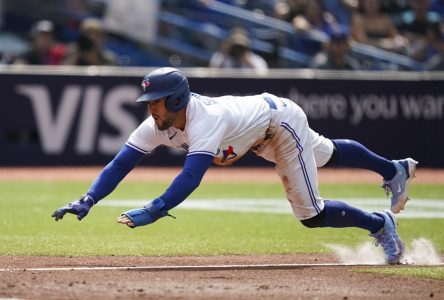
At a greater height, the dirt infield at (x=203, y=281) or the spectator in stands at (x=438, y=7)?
the dirt infield at (x=203, y=281)

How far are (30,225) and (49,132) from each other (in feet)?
22.1

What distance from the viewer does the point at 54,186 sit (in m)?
15.6

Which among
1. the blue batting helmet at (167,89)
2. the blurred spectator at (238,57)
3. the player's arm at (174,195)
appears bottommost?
the blurred spectator at (238,57)

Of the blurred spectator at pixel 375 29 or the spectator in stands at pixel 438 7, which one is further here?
the spectator in stands at pixel 438 7

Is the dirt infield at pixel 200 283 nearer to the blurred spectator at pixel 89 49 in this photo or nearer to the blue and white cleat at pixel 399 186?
the blue and white cleat at pixel 399 186

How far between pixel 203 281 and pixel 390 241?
2.03 meters

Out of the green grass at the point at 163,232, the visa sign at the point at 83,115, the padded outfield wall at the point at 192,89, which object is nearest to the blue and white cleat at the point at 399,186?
the green grass at the point at 163,232

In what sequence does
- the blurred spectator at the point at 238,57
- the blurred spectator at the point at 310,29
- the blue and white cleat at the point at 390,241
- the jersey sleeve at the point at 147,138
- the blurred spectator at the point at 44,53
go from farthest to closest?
the blurred spectator at the point at 310,29
the blurred spectator at the point at 44,53
the blurred spectator at the point at 238,57
the blue and white cleat at the point at 390,241
the jersey sleeve at the point at 147,138

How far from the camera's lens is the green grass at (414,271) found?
7.73 metres

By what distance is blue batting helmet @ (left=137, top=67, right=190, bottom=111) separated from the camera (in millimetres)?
7555

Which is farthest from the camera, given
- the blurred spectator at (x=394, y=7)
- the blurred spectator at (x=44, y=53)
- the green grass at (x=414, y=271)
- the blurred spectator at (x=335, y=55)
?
the blurred spectator at (x=394, y=7)

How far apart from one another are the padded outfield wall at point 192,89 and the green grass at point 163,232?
3018 mm

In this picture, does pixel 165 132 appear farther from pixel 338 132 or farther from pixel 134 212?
pixel 338 132

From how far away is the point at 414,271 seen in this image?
7.95 m
